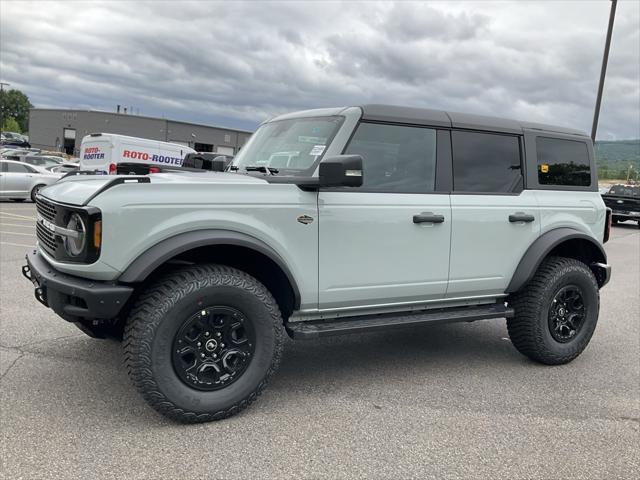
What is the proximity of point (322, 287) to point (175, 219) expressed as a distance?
1.05m

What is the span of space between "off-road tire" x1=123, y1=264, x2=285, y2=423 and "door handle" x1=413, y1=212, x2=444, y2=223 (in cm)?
117

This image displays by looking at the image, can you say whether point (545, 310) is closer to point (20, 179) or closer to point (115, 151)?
point (115, 151)

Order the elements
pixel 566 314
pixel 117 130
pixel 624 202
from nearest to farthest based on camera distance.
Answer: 1. pixel 566 314
2. pixel 624 202
3. pixel 117 130

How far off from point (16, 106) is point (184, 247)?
156 m

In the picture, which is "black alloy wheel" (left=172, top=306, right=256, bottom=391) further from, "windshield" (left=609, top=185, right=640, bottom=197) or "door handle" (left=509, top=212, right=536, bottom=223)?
"windshield" (left=609, top=185, right=640, bottom=197)

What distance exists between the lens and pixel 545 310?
4.57 m

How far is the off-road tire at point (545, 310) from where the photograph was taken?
4.54 meters

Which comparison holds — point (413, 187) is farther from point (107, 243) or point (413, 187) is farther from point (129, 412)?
point (129, 412)

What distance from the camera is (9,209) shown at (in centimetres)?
1658

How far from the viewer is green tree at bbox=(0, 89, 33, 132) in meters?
134

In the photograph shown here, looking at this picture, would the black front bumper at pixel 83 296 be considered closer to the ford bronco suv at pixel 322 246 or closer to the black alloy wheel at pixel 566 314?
the ford bronco suv at pixel 322 246

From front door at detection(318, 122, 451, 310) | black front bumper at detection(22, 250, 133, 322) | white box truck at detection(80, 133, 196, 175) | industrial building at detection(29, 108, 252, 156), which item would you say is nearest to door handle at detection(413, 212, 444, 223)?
front door at detection(318, 122, 451, 310)

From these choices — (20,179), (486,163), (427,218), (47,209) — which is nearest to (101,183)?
(47,209)

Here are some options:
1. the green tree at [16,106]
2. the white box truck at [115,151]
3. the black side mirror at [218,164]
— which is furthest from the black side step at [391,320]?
the green tree at [16,106]
